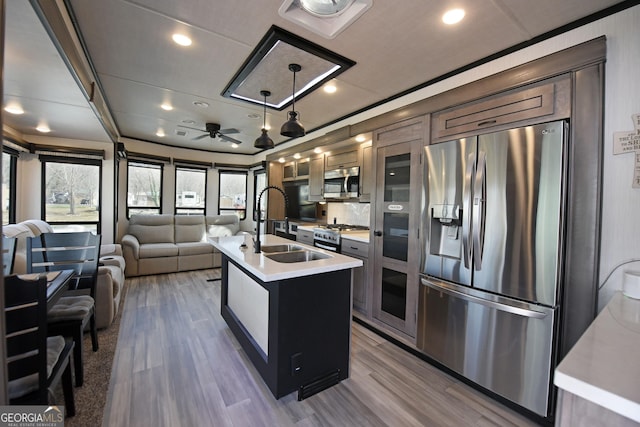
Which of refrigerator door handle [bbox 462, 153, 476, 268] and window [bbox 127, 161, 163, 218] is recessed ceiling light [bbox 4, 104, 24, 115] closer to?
window [bbox 127, 161, 163, 218]

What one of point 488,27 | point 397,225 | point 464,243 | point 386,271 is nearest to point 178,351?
point 386,271

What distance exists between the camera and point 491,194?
2002mm

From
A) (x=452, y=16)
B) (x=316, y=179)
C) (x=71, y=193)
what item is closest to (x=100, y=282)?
(x=71, y=193)

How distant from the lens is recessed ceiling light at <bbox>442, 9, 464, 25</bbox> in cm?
170

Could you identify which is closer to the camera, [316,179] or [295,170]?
[316,179]

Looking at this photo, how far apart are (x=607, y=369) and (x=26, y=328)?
222 cm

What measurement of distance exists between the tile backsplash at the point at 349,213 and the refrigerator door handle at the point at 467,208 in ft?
6.66

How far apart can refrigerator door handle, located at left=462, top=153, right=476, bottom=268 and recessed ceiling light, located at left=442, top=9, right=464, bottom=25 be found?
36.1 inches

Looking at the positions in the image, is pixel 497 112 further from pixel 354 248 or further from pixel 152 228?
Answer: pixel 152 228

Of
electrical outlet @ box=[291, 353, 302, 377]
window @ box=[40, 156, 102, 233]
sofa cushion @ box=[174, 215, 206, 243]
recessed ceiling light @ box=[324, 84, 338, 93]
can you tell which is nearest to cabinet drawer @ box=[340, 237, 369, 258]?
electrical outlet @ box=[291, 353, 302, 377]

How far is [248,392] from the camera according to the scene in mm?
1992

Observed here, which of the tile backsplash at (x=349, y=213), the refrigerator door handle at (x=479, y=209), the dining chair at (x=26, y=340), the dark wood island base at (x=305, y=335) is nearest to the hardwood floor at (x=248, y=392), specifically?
the dark wood island base at (x=305, y=335)

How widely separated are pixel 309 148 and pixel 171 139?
308cm

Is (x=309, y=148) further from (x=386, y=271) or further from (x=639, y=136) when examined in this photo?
(x=639, y=136)
